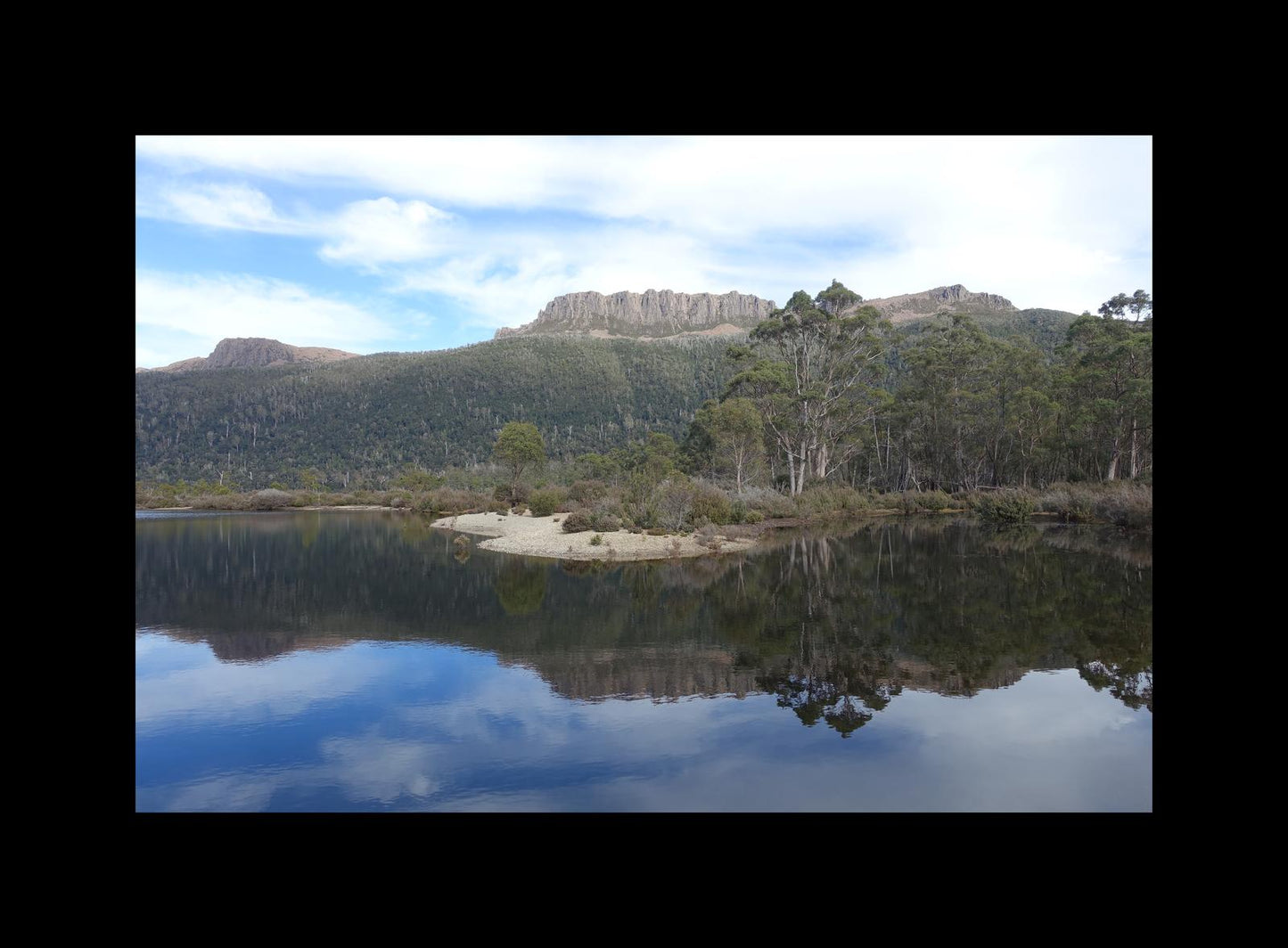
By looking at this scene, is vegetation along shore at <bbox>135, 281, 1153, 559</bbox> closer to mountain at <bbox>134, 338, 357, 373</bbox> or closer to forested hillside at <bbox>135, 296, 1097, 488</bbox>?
forested hillside at <bbox>135, 296, 1097, 488</bbox>

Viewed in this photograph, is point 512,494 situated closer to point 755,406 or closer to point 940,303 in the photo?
point 755,406

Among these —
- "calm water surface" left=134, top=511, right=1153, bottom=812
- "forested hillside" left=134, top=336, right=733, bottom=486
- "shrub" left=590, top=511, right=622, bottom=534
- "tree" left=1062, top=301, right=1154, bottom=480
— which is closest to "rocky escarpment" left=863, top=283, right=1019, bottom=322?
"forested hillside" left=134, top=336, right=733, bottom=486

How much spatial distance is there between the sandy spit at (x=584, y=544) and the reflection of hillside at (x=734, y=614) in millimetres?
1442

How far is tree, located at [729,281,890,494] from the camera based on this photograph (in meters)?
35.2

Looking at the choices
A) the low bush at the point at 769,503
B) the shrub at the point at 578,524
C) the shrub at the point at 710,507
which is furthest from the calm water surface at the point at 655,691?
the low bush at the point at 769,503

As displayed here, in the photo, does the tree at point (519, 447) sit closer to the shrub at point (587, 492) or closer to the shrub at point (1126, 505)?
the shrub at point (587, 492)

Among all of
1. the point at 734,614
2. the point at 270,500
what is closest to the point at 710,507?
the point at 734,614

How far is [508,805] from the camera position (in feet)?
16.0

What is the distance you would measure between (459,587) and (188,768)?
9.14 m

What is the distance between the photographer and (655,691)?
7617 millimetres

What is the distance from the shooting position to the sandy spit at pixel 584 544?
1983 centimetres

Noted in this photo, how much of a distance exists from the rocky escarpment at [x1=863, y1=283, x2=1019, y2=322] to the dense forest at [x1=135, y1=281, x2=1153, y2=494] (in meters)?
25.1
